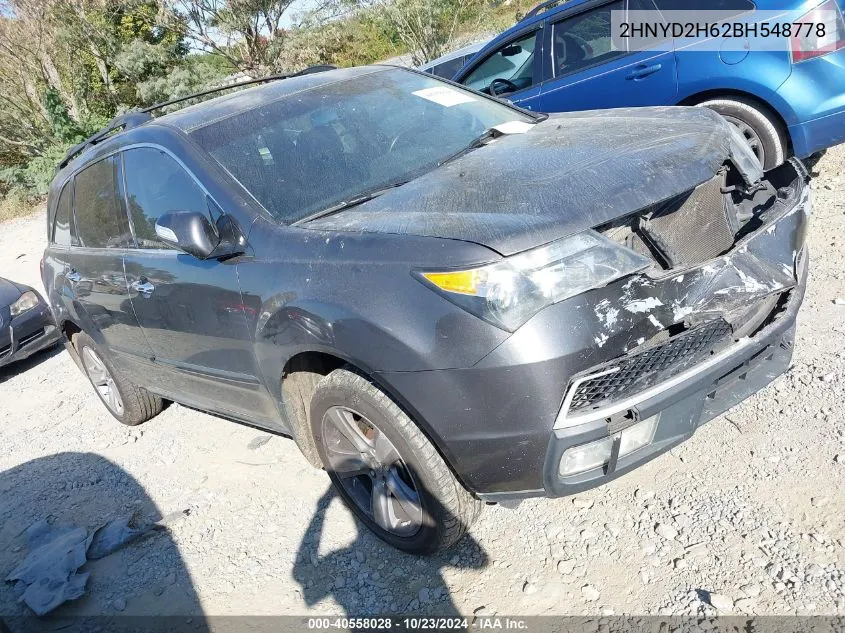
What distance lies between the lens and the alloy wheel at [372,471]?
8.40 ft

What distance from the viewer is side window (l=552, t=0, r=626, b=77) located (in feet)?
17.9

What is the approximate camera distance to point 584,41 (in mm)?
5598

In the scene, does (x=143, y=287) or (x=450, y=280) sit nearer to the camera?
(x=450, y=280)

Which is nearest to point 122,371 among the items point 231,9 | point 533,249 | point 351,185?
point 351,185

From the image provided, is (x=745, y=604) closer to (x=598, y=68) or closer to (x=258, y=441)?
(x=258, y=441)

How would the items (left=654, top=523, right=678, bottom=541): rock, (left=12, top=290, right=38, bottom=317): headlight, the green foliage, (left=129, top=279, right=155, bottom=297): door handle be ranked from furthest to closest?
the green foliage < (left=12, top=290, right=38, bottom=317): headlight < (left=129, top=279, right=155, bottom=297): door handle < (left=654, top=523, right=678, bottom=541): rock

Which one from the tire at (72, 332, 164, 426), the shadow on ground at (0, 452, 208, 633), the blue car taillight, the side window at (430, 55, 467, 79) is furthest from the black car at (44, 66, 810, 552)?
the side window at (430, 55, 467, 79)

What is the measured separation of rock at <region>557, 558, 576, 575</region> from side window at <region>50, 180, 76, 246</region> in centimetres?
334

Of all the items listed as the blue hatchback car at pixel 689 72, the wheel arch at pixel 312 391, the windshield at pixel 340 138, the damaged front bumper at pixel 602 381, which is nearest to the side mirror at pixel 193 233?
the windshield at pixel 340 138

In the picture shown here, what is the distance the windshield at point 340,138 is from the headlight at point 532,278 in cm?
95

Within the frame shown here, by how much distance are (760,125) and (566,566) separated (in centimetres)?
359

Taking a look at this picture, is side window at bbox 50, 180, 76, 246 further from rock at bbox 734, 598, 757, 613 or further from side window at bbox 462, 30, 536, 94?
rock at bbox 734, 598, 757, 613

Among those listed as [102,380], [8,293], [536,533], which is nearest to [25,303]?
[8,293]

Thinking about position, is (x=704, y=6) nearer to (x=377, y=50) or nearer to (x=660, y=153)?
(x=660, y=153)
